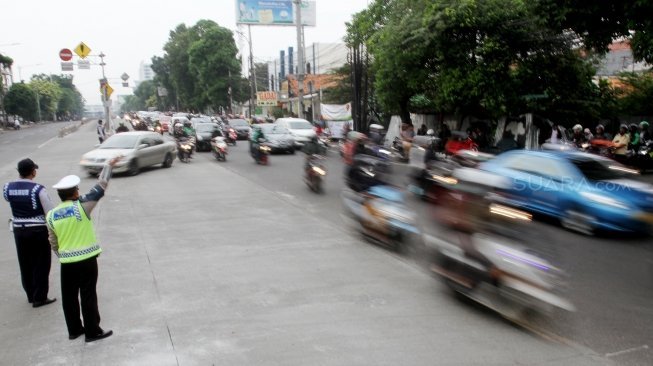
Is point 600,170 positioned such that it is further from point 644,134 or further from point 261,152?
point 261,152

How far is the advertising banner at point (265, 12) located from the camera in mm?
43438

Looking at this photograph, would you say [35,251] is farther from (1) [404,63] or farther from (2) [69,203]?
(1) [404,63]

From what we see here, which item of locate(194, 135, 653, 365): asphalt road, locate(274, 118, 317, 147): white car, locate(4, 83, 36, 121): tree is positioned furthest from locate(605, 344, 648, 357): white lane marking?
locate(4, 83, 36, 121): tree

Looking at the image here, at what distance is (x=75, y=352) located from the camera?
462 centimetres

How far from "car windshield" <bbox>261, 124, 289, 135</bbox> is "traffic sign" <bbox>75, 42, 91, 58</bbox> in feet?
34.8

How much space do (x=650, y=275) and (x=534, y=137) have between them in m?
14.3

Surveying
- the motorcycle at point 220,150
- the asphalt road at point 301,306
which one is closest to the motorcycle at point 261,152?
the motorcycle at point 220,150

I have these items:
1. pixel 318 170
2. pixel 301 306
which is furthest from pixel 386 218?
pixel 318 170

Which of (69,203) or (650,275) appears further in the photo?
(650,275)

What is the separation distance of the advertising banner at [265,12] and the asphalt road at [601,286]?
35.2 m

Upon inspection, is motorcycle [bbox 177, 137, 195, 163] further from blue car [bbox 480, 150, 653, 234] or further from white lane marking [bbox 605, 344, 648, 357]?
white lane marking [bbox 605, 344, 648, 357]

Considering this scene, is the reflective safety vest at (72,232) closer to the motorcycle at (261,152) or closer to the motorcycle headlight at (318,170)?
the motorcycle headlight at (318,170)

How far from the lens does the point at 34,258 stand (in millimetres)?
5613

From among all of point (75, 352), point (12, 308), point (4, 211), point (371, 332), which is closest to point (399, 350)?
point (371, 332)
